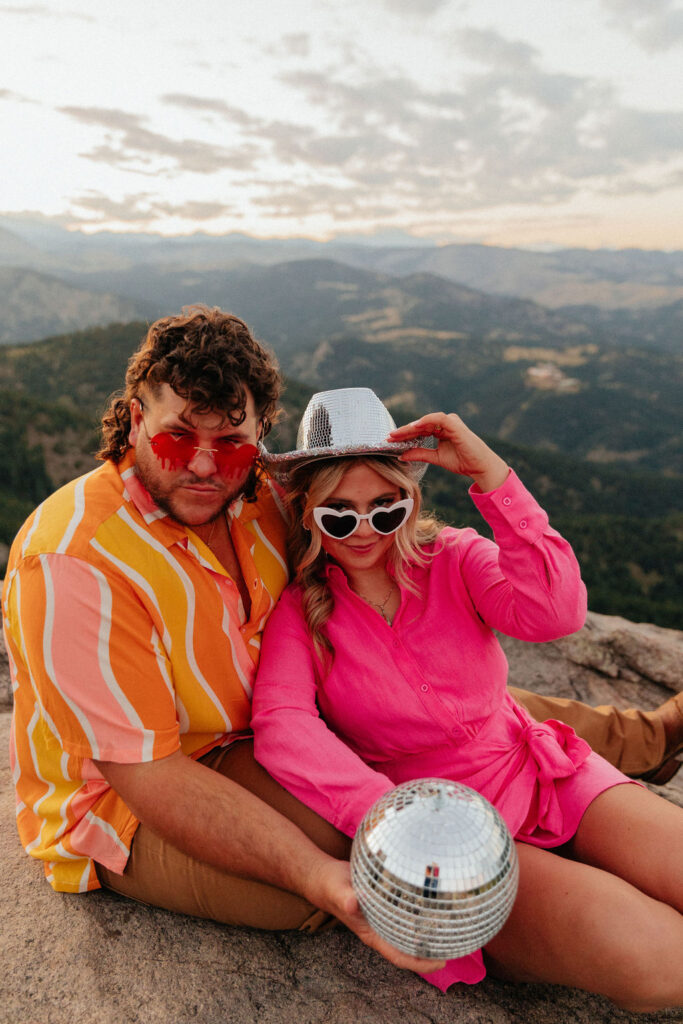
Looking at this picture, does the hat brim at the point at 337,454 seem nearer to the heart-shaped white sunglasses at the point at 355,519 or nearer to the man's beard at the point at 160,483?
the heart-shaped white sunglasses at the point at 355,519

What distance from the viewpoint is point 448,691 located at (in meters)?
3.26

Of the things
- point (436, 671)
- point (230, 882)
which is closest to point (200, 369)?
point (436, 671)

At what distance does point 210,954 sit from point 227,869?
1.63 feet

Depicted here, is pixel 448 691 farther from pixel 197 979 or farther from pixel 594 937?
pixel 197 979

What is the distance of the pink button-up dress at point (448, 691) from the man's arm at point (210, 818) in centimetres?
24

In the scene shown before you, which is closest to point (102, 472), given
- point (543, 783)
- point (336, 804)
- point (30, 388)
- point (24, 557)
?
point (24, 557)

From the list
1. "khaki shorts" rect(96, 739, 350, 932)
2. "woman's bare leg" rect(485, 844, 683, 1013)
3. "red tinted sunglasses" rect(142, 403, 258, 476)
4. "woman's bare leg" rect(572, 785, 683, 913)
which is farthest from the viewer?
"red tinted sunglasses" rect(142, 403, 258, 476)

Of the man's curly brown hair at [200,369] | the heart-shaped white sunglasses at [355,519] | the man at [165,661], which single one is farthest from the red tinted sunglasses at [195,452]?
the heart-shaped white sunglasses at [355,519]

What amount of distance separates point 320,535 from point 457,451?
0.86m

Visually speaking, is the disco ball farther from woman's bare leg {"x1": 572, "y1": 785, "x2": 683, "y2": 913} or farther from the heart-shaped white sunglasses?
the heart-shaped white sunglasses

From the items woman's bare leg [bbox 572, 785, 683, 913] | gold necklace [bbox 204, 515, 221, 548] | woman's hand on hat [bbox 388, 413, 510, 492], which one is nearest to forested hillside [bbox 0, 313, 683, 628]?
gold necklace [bbox 204, 515, 221, 548]

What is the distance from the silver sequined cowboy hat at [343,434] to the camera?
10.4 ft

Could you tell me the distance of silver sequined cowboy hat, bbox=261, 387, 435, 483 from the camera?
10.4ft

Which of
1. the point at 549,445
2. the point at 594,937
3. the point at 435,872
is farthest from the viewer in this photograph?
the point at 549,445
